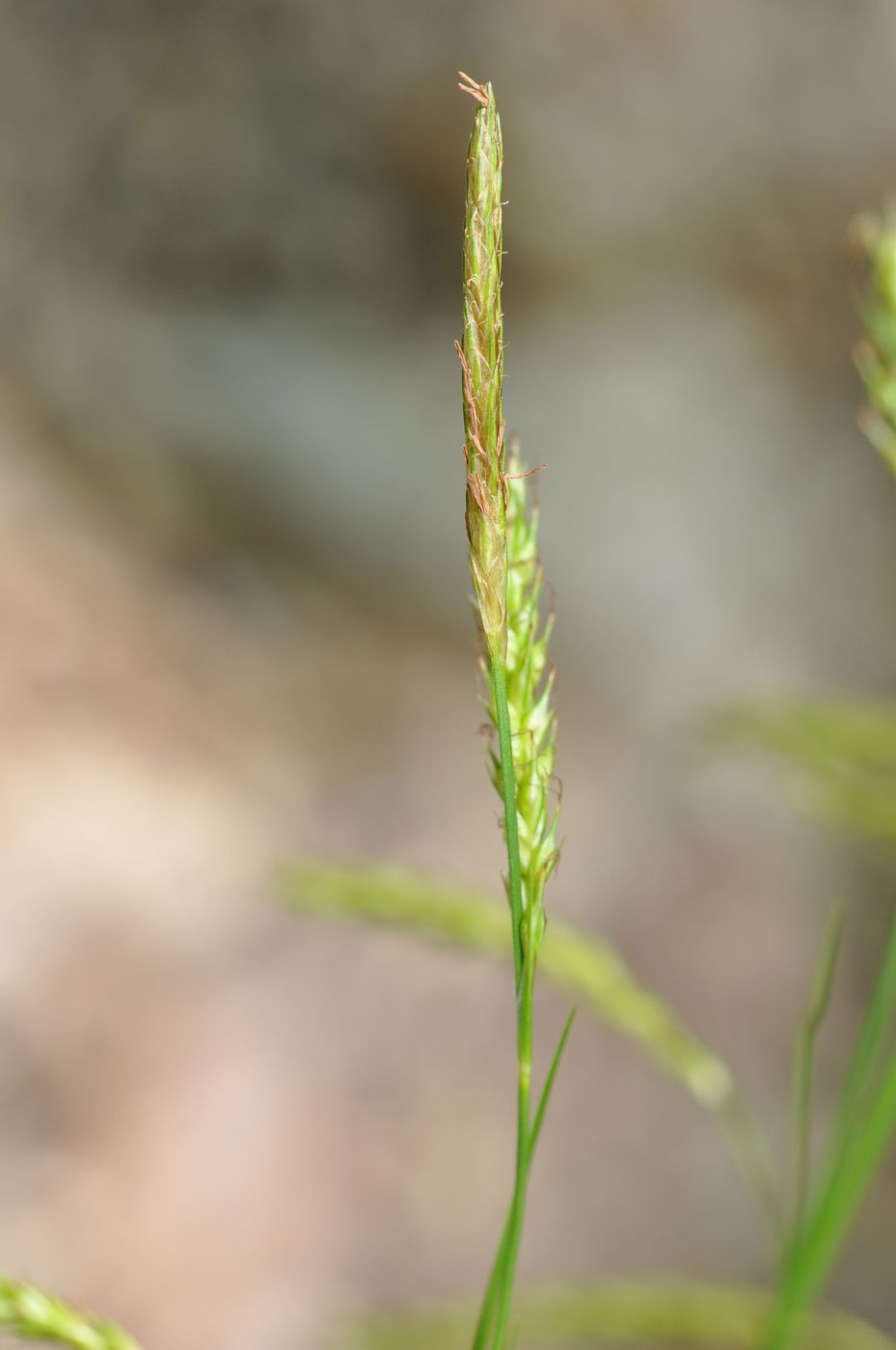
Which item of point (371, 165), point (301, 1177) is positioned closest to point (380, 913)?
point (301, 1177)

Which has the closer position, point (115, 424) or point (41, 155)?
point (41, 155)

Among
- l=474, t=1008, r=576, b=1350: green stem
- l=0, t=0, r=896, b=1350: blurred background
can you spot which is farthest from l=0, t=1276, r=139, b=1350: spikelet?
l=0, t=0, r=896, b=1350: blurred background

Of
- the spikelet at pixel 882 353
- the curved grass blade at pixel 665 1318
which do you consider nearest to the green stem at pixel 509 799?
the spikelet at pixel 882 353

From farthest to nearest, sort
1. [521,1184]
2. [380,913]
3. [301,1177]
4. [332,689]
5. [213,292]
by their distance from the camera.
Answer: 1. [332,689]
2. [213,292]
3. [301,1177]
4. [380,913]
5. [521,1184]

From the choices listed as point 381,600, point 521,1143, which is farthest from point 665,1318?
point 381,600

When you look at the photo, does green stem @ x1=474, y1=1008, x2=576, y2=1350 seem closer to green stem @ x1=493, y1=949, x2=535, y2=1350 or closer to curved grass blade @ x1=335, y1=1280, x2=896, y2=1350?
green stem @ x1=493, y1=949, x2=535, y2=1350

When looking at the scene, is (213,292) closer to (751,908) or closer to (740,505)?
(740,505)

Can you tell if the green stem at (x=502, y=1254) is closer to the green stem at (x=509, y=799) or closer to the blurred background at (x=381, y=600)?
the green stem at (x=509, y=799)
